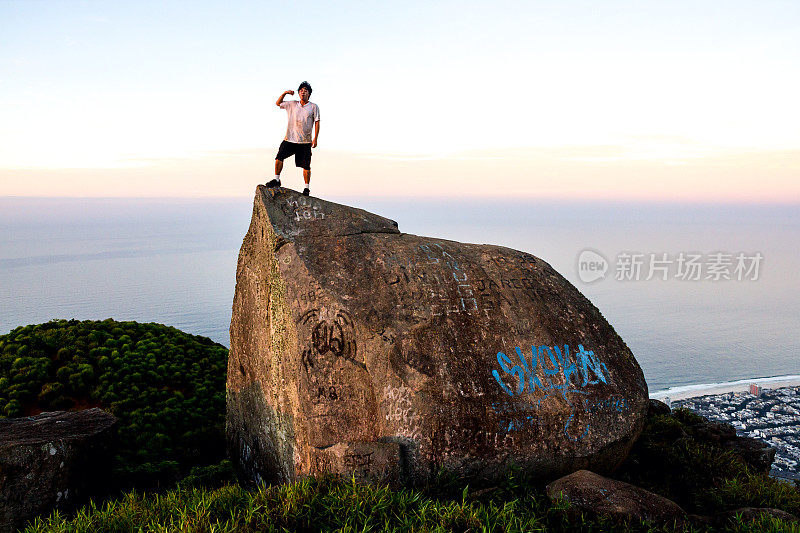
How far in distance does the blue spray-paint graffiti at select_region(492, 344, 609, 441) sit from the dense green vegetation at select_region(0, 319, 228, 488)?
265 inches

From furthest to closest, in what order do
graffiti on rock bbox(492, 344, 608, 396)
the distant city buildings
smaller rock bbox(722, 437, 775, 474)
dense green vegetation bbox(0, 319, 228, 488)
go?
the distant city buildings → dense green vegetation bbox(0, 319, 228, 488) → smaller rock bbox(722, 437, 775, 474) → graffiti on rock bbox(492, 344, 608, 396)

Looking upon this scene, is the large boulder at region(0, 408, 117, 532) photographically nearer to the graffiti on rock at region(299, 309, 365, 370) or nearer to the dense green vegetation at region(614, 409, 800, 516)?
the graffiti on rock at region(299, 309, 365, 370)

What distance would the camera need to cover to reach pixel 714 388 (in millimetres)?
49562

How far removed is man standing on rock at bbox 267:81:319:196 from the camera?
1010cm

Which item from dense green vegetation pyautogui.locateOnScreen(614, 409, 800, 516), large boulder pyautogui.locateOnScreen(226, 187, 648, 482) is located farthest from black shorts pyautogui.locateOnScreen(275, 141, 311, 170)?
dense green vegetation pyautogui.locateOnScreen(614, 409, 800, 516)

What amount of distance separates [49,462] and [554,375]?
809 cm

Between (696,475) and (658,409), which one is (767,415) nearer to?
(658,409)

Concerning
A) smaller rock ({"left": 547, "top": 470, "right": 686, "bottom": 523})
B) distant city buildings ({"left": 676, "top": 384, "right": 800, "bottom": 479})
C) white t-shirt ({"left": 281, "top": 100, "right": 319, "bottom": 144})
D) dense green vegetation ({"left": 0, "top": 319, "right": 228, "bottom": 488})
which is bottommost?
distant city buildings ({"left": 676, "top": 384, "right": 800, "bottom": 479})

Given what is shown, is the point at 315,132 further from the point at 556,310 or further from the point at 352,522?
the point at 352,522

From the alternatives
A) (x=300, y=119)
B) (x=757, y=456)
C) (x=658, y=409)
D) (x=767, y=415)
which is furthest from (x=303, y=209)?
(x=767, y=415)

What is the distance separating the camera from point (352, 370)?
8.10 m

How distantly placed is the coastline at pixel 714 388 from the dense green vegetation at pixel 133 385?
4153cm

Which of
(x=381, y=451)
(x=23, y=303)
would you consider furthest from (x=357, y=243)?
(x=23, y=303)

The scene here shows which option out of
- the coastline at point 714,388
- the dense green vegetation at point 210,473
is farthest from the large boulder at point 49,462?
the coastline at point 714,388
